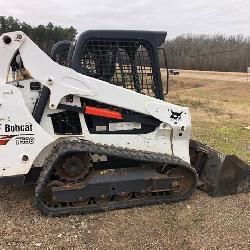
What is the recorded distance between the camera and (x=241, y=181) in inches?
261

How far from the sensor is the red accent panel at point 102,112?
19.4ft

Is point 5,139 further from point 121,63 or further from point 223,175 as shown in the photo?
point 223,175

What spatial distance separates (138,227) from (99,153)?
102 cm

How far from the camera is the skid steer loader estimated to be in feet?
18.7

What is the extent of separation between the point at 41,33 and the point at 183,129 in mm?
35802

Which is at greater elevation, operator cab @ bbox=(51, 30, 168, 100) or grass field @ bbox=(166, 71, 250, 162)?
operator cab @ bbox=(51, 30, 168, 100)

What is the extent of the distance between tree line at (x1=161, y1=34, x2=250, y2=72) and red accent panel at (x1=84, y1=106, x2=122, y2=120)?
40557 millimetres

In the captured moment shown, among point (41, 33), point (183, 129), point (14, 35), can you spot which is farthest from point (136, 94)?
point (41, 33)

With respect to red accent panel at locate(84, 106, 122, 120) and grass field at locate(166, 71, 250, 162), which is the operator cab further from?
grass field at locate(166, 71, 250, 162)

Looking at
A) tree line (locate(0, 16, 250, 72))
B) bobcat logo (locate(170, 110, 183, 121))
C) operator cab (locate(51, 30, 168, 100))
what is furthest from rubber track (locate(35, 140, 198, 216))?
tree line (locate(0, 16, 250, 72))

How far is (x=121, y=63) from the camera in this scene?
20.2 feet

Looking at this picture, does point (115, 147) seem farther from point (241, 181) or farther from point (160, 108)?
point (241, 181)

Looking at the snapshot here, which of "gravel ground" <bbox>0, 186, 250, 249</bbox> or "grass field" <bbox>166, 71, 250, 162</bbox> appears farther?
"grass field" <bbox>166, 71, 250, 162</bbox>

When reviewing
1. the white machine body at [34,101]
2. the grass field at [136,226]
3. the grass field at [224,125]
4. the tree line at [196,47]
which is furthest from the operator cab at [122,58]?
the tree line at [196,47]
